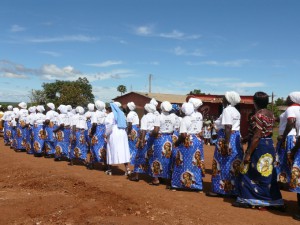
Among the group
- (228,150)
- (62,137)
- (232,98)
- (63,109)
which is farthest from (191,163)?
(62,137)

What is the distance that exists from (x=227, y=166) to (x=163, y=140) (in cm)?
171

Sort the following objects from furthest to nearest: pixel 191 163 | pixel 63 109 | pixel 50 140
→ pixel 50 140 → pixel 63 109 → pixel 191 163

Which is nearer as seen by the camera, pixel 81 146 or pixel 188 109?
pixel 188 109

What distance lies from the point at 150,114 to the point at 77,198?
8.61ft

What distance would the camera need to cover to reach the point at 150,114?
8266mm

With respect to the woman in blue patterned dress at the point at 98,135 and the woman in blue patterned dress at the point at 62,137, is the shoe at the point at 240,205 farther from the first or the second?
the woman in blue patterned dress at the point at 62,137

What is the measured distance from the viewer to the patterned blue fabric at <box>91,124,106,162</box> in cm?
1011

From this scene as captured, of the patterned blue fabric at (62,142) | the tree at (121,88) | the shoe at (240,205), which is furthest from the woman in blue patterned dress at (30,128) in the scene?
the tree at (121,88)

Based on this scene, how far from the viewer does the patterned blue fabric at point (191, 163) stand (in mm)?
7004

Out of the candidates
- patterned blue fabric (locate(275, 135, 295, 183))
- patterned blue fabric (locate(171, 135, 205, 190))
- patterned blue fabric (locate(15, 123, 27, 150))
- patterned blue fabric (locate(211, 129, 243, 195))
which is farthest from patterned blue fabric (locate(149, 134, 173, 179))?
patterned blue fabric (locate(15, 123, 27, 150))

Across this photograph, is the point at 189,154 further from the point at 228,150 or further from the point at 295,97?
the point at 295,97

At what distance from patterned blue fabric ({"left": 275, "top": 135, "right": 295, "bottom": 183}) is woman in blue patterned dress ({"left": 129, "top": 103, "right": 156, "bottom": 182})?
2720mm

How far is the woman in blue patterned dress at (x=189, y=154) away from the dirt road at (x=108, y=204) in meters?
0.25

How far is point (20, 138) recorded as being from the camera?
14336mm
